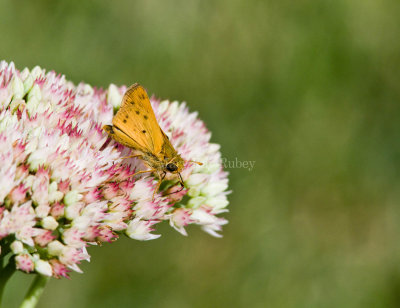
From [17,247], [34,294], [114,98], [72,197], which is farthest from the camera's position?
[114,98]

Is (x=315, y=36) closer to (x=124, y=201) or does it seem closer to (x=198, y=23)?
(x=198, y=23)

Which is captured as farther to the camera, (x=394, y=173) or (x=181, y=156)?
(x=394, y=173)

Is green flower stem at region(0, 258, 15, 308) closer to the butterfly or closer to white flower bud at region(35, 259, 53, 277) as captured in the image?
white flower bud at region(35, 259, 53, 277)

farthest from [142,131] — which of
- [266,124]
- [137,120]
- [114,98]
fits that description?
[266,124]

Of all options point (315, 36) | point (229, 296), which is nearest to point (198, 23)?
point (315, 36)

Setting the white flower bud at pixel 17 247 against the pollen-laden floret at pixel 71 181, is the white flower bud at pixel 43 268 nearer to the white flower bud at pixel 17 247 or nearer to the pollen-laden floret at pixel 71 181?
the pollen-laden floret at pixel 71 181

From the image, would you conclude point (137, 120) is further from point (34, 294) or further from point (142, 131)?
point (34, 294)

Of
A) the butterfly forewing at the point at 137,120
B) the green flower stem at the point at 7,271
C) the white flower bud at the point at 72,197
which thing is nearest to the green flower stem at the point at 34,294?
the green flower stem at the point at 7,271
